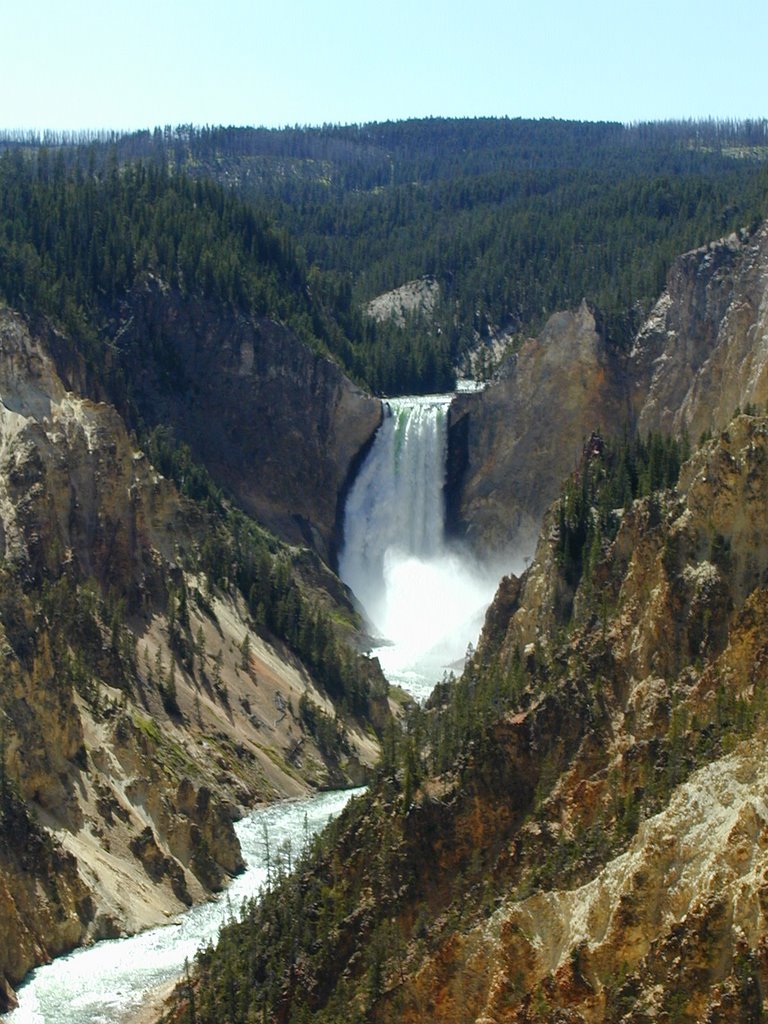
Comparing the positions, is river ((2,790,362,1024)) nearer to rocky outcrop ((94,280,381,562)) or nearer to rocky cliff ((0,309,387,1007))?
rocky cliff ((0,309,387,1007))

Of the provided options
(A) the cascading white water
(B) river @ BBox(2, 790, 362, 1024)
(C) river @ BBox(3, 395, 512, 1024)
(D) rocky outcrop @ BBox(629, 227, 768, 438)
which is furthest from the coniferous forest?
(A) the cascading white water

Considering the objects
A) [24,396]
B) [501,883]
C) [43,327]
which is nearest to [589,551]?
[24,396]

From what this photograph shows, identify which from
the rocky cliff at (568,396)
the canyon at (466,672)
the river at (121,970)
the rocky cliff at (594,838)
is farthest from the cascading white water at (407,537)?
the rocky cliff at (594,838)

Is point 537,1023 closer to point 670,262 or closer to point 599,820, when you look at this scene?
point 599,820

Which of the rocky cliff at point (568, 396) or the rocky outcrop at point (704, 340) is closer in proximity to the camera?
the rocky outcrop at point (704, 340)

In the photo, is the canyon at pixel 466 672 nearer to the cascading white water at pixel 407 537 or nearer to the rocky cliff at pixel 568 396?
the rocky cliff at pixel 568 396

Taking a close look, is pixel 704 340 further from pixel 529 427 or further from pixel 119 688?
pixel 119 688

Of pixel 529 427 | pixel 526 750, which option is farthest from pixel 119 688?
pixel 529 427
